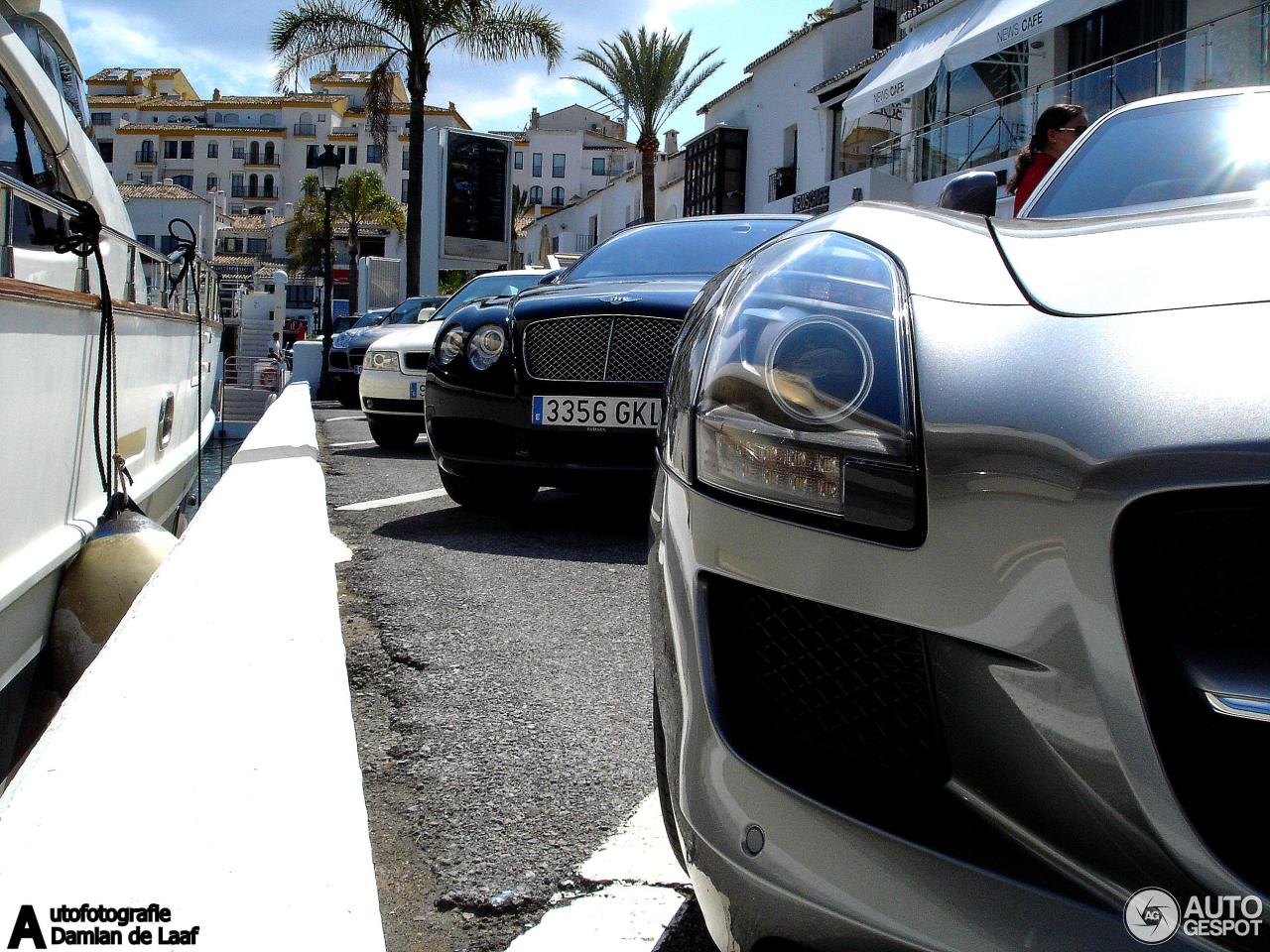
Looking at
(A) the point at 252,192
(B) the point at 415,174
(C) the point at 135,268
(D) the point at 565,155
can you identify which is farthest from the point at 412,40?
(A) the point at 252,192

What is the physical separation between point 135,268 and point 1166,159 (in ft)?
14.2

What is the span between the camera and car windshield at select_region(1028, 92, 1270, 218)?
2334 millimetres

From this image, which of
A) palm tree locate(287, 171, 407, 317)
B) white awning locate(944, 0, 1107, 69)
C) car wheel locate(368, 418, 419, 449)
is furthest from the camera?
palm tree locate(287, 171, 407, 317)

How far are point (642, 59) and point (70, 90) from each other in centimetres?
3305

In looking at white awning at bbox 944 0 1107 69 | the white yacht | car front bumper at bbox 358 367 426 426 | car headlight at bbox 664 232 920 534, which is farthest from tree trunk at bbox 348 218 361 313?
car headlight at bbox 664 232 920 534

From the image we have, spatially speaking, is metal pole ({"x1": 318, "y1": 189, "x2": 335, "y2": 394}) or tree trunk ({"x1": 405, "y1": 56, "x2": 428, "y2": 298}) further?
tree trunk ({"x1": 405, "y1": 56, "x2": 428, "y2": 298})

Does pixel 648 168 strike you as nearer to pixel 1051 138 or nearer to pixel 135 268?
pixel 135 268

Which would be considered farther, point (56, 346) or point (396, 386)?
point (396, 386)

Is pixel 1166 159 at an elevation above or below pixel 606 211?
below

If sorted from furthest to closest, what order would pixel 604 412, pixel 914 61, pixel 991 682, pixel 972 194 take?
pixel 914 61 < pixel 604 412 < pixel 972 194 < pixel 991 682

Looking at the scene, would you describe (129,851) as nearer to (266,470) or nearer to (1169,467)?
(1169,467)

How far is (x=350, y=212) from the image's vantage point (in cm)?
6575

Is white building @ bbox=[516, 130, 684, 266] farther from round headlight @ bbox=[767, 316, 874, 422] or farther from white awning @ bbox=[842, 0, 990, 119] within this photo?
round headlight @ bbox=[767, 316, 874, 422]

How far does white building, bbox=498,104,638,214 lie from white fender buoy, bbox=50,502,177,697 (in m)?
93.3
